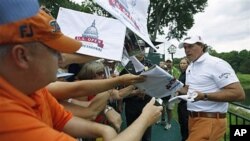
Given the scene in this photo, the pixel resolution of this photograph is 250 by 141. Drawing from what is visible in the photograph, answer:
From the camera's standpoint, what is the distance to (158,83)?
376cm

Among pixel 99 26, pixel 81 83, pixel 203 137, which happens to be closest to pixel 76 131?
pixel 81 83

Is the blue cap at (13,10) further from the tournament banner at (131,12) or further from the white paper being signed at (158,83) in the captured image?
the white paper being signed at (158,83)

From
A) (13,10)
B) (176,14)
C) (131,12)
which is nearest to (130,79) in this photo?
(131,12)

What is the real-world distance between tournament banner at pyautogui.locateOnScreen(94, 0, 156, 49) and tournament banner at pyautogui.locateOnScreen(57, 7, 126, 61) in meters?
0.70

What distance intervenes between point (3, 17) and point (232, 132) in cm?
455

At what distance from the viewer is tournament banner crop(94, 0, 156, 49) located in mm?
2883

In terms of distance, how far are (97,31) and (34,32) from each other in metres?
2.60

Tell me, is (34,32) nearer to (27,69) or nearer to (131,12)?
(27,69)

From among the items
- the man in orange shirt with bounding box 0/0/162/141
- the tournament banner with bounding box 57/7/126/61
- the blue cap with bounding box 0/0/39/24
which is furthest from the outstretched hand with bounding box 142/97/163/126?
the tournament banner with bounding box 57/7/126/61

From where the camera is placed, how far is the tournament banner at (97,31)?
414cm

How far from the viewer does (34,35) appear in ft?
5.76

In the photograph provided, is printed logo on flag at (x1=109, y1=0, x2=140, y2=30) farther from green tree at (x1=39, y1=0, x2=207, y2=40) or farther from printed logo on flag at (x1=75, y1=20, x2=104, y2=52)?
green tree at (x1=39, y1=0, x2=207, y2=40)

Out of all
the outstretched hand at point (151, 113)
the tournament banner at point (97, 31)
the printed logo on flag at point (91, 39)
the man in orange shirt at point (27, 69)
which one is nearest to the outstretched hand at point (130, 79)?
the tournament banner at point (97, 31)

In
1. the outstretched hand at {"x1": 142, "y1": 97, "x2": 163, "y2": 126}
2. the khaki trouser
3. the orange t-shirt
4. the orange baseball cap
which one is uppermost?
the orange baseball cap
